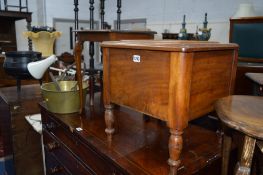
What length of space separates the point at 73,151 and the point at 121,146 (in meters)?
0.34

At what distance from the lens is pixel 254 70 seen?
7.25ft

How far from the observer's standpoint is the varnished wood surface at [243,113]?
620mm

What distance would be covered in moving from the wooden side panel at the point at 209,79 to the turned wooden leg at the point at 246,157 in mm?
180

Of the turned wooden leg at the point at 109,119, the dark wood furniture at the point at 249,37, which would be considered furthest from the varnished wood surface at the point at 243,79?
the turned wooden leg at the point at 109,119

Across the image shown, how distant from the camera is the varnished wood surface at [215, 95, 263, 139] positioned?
2.03 feet

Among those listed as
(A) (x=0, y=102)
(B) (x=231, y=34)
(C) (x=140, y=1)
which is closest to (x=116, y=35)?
(A) (x=0, y=102)

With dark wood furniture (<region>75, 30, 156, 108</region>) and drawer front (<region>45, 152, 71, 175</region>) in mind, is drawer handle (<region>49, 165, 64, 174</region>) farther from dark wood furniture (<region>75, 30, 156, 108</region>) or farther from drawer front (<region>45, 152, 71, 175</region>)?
dark wood furniture (<region>75, 30, 156, 108</region>)

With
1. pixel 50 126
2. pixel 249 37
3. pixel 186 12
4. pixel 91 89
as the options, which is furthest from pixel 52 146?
pixel 186 12

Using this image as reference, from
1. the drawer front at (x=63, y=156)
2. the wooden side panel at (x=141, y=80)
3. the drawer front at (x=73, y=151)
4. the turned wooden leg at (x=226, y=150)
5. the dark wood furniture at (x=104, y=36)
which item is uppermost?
the dark wood furniture at (x=104, y=36)

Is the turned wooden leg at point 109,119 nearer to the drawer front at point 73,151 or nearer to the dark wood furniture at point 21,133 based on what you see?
the drawer front at point 73,151

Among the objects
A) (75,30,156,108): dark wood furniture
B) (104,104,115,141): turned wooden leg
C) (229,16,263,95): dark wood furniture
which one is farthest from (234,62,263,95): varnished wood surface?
(104,104,115,141): turned wooden leg

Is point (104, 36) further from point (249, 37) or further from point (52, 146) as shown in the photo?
point (249, 37)

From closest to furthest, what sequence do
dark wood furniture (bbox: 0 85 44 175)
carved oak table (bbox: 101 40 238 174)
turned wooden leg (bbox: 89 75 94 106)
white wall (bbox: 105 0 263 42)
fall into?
carved oak table (bbox: 101 40 238 174)
turned wooden leg (bbox: 89 75 94 106)
dark wood furniture (bbox: 0 85 44 175)
white wall (bbox: 105 0 263 42)

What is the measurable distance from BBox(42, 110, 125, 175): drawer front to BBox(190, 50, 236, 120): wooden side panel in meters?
0.38
